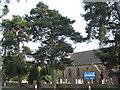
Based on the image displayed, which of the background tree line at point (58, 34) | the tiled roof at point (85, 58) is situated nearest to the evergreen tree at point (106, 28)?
the background tree line at point (58, 34)

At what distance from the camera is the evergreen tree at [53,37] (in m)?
34.1

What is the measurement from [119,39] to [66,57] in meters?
12.7

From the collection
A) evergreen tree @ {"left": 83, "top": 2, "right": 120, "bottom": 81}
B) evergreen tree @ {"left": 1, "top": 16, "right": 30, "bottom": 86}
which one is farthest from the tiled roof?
evergreen tree @ {"left": 83, "top": 2, "right": 120, "bottom": 81}

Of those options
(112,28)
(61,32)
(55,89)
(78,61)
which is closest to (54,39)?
(61,32)

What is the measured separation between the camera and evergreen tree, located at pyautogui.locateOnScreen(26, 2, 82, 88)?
1341 inches

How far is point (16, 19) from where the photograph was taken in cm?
5125

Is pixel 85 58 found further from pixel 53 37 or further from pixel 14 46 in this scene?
pixel 53 37

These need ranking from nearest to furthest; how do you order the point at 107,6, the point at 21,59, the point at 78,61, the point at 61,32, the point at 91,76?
the point at 91,76 → the point at 107,6 → the point at 61,32 → the point at 21,59 → the point at 78,61

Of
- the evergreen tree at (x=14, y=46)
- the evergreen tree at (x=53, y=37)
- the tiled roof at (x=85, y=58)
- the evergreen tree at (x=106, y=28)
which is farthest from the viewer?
the tiled roof at (x=85, y=58)

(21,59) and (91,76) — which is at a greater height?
(21,59)

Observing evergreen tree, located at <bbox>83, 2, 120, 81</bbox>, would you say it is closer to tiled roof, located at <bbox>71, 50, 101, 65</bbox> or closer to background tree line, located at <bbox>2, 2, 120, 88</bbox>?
background tree line, located at <bbox>2, 2, 120, 88</bbox>

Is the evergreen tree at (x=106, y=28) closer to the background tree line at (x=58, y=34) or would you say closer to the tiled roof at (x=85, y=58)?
the background tree line at (x=58, y=34)

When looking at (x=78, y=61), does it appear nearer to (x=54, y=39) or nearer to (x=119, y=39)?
(x=54, y=39)

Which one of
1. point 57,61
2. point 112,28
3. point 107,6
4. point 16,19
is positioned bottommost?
point 57,61
